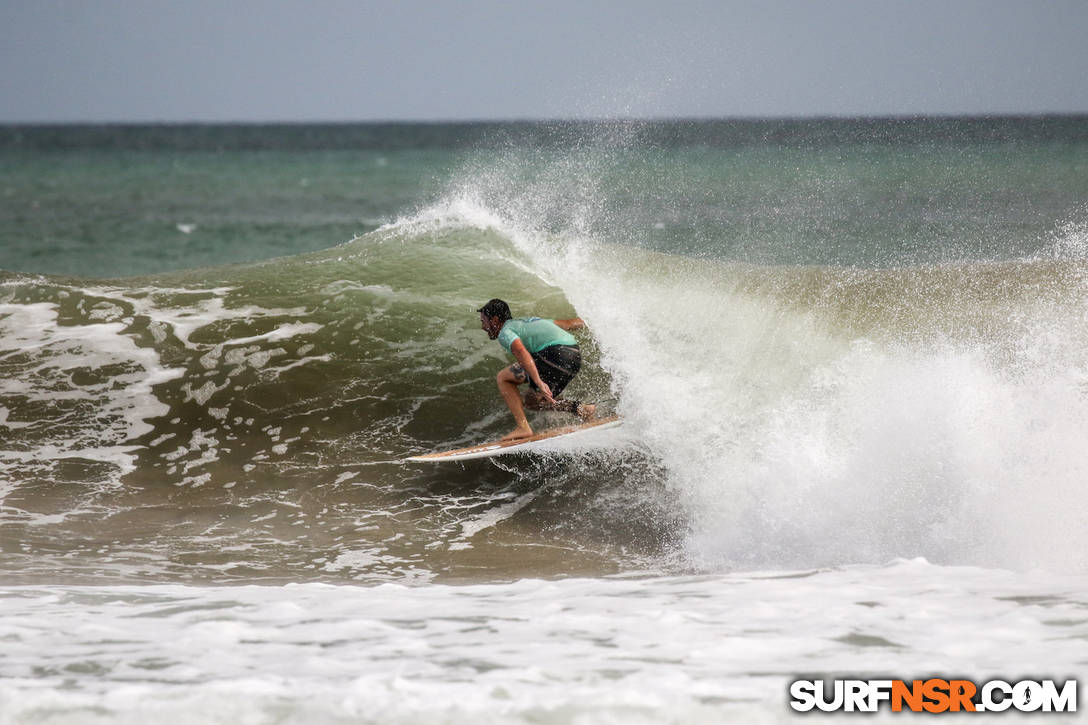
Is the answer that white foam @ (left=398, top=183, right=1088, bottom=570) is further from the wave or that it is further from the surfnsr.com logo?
the surfnsr.com logo

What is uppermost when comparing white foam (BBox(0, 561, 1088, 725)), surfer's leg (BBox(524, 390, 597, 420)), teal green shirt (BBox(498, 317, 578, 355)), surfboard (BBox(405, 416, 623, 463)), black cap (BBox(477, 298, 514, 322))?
black cap (BBox(477, 298, 514, 322))

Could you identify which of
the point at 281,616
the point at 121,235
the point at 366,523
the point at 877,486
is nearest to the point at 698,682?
the point at 281,616

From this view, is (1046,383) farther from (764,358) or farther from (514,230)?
(514,230)

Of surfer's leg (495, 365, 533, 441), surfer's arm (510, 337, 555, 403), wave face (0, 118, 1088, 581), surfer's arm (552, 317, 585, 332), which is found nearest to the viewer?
wave face (0, 118, 1088, 581)

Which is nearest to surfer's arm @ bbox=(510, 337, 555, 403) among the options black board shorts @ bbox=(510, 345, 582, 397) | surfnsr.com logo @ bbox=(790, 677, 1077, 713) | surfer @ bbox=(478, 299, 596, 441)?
surfer @ bbox=(478, 299, 596, 441)

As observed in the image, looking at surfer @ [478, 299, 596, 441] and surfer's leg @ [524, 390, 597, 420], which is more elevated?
surfer @ [478, 299, 596, 441]

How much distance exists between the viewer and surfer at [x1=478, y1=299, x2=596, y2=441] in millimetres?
7195

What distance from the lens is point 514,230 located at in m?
11.1

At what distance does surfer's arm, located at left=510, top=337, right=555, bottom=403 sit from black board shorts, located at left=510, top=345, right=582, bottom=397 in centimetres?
15

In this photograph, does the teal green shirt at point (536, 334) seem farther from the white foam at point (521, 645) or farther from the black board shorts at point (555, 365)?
the white foam at point (521, 645)

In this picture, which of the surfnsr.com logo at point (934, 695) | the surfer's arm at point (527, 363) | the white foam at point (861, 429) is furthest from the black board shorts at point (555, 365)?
the surfnsr.com logo at point (934, 695)

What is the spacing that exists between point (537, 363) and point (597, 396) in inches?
42.3

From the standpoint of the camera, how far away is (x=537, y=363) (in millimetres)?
7293

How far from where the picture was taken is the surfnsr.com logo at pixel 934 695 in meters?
3.30
